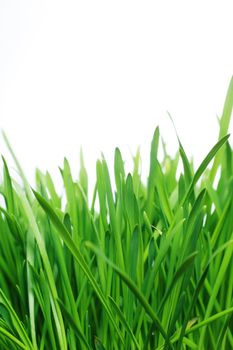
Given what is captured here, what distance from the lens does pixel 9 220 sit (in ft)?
1.44

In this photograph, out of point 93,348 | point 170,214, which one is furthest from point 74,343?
point 170,214

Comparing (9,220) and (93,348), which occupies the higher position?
(9,220)

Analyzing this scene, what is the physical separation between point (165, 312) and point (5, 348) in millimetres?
141

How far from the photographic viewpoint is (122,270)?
40cm

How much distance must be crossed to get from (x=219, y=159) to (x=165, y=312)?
143mm

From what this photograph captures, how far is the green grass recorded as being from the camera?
38cm

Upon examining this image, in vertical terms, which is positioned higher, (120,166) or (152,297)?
(120,166)

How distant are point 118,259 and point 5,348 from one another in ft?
0.41

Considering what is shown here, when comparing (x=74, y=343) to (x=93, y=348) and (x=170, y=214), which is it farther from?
(x=170, y=214)

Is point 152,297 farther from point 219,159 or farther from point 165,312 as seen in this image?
point 219,159

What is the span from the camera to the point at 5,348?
43 cm

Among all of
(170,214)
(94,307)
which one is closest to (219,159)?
(170,214)

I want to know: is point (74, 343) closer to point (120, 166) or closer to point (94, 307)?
Answer: point (94, 307)

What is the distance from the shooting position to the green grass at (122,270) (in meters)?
0.38
